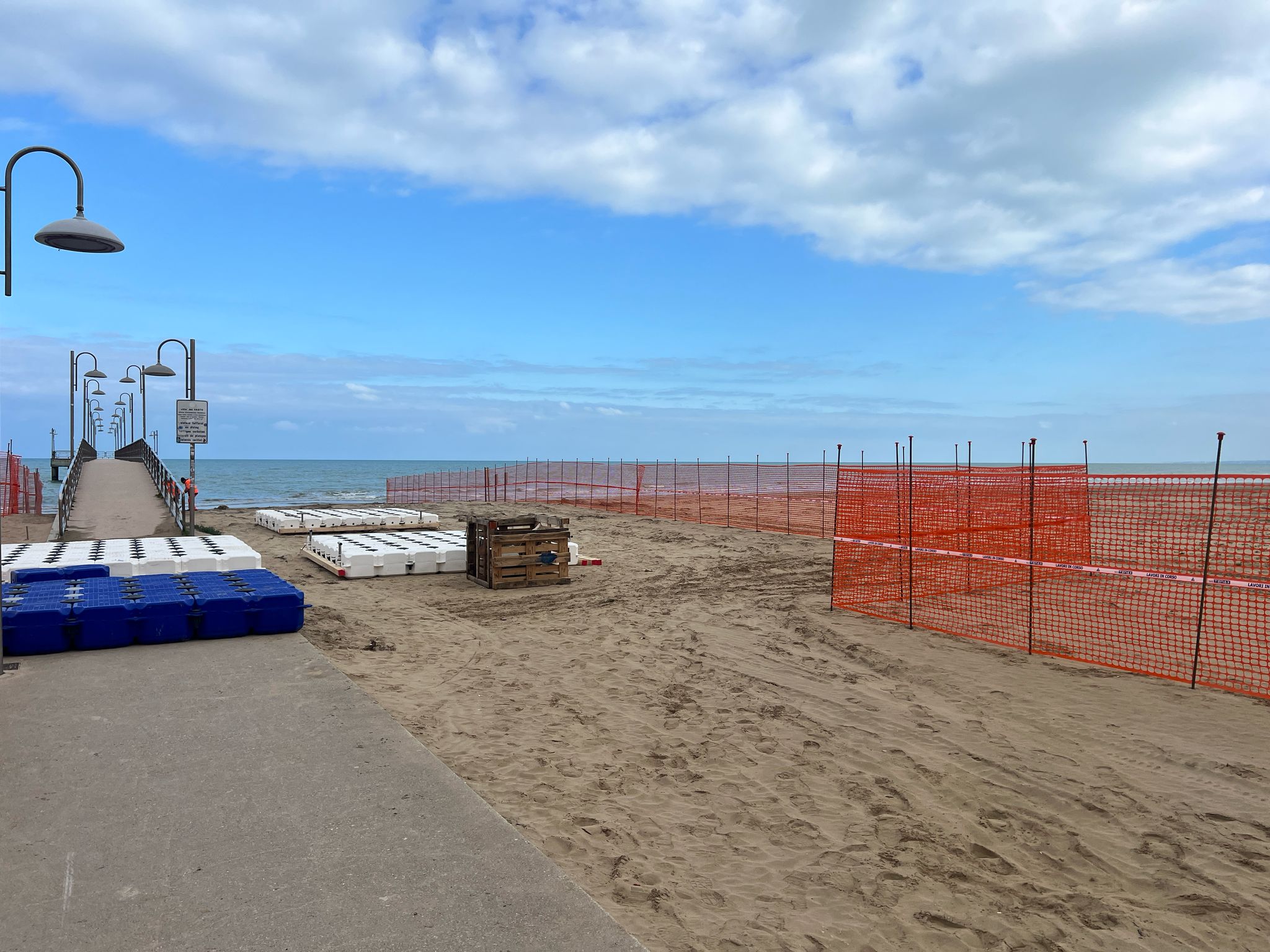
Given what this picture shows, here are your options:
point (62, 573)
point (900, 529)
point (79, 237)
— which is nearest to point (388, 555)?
point (62, 573)

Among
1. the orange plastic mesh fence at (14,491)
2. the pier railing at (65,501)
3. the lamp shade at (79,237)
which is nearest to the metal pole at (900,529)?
the lamp shade at (79,237)

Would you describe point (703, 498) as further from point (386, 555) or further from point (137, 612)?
point (137, 612)

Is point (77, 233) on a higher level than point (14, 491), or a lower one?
higher

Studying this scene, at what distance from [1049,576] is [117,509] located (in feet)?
82.8

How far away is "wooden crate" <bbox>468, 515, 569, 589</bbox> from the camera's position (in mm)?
15273

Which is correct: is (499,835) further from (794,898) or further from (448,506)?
(448,506)

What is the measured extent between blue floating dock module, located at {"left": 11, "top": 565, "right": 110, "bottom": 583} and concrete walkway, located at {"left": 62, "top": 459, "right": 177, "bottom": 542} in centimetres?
901

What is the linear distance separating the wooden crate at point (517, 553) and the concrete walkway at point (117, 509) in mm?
9659

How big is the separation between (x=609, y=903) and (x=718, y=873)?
29.7 inches

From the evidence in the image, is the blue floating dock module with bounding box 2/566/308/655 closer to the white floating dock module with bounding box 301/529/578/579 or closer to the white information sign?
the white floating dock module with bounding box 301/529/578/579

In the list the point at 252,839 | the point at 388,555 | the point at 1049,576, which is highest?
the point at 388,555

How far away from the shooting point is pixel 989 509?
17094mm

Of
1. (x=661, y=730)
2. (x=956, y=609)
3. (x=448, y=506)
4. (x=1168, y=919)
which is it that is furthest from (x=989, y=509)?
(x=448, y=506)

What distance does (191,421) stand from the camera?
20469mm
